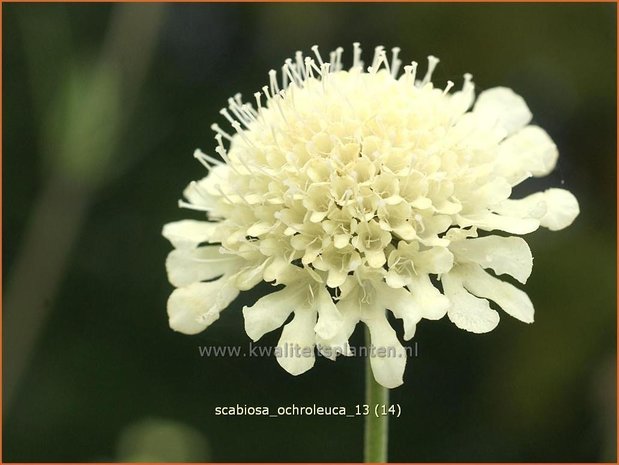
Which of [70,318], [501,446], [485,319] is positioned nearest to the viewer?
[485,319]

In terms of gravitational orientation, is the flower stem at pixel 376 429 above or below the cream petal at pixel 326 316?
below

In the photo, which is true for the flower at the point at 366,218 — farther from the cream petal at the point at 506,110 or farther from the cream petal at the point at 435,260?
the cream petal at the point at 506,110

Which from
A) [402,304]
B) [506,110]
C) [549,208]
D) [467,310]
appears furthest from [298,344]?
[506,110]

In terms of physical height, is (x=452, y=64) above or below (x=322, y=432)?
above

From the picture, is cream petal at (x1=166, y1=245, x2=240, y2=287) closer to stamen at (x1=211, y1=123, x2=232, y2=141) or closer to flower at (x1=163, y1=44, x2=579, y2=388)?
flower at (x1=163, y1=44, x2=579, y2=388)

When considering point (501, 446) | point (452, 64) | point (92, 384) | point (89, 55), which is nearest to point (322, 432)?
point (501, 446)

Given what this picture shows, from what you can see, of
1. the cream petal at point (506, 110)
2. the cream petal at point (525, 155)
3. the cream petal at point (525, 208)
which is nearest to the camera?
the cream petal at point (525, 208)

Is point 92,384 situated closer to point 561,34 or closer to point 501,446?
point 501,446

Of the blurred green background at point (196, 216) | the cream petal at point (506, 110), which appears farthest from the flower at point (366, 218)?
the blurred green background at point (196, 216)
